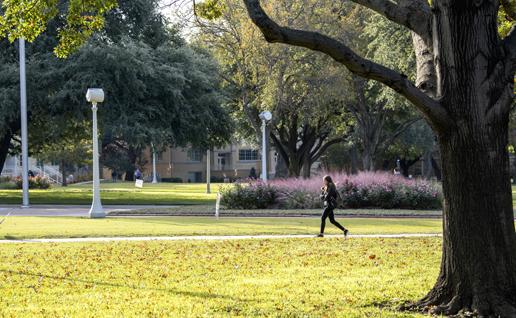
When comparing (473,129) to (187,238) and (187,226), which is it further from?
(187,226)

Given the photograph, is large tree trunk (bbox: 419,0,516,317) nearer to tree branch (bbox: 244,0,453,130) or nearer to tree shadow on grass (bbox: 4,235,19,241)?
tree branch (bbox: 244,0,453,130)

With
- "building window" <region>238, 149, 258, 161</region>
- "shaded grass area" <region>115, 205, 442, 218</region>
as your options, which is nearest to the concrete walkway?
"shaded grass area" <region>115, 205, 442, 218</region>

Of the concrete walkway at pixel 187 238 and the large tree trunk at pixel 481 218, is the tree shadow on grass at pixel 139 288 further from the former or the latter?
the concrete walkway at pixel 187 238

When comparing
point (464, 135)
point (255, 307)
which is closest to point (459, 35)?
point (464, 135)

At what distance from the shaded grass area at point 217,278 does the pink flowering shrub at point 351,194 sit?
13929 millimetres

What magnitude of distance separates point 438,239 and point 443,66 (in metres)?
9.19

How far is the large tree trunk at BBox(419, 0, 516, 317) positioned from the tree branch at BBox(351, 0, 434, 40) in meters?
0.41

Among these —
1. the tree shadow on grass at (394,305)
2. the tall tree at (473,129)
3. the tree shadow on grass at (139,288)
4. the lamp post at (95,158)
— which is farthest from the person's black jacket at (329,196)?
the lamp post at (95,158)

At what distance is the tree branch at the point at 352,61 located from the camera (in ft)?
26.5

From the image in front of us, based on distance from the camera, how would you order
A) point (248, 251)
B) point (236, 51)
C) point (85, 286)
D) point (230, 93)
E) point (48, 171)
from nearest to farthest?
1. point (85, 286)
2. point (248, 251)
3. point (236, 51)
4. point (230, 93)
5. point (48, 171)

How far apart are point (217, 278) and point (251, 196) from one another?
64.2ft

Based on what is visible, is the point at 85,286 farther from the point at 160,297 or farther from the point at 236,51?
the point at 236,51

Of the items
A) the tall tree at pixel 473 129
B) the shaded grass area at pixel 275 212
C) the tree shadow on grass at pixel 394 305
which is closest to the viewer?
the tall tree at pixel 473 129

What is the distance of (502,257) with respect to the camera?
27.2 feet
